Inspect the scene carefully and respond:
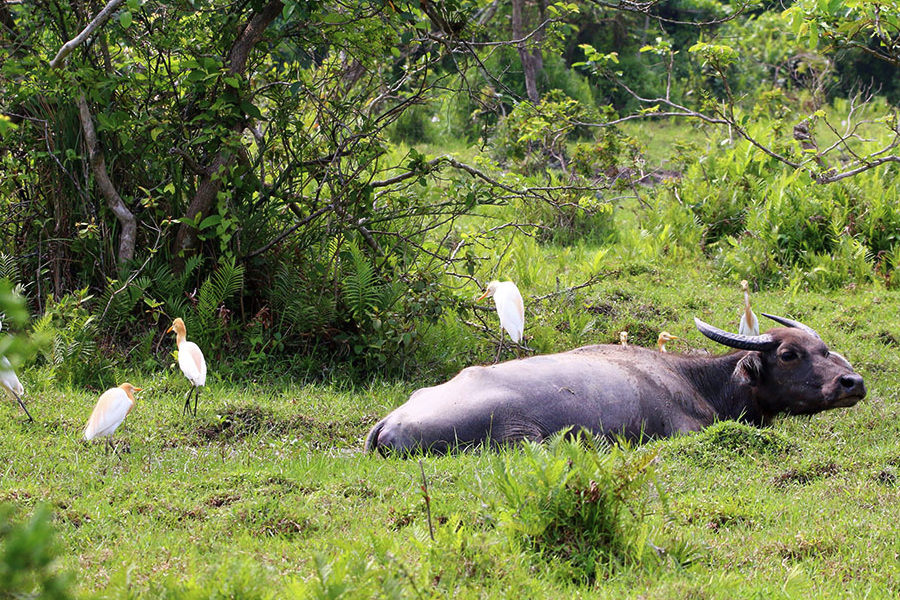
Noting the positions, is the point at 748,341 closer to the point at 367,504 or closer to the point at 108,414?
the point at 367,504

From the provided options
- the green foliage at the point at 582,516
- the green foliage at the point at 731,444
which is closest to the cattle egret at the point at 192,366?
the green foliage at the point at 582,516

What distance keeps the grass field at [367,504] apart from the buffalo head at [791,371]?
154 mm

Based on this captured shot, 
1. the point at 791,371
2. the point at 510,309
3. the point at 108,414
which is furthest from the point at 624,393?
the point at 108,414

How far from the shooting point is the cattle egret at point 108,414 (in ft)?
15.2

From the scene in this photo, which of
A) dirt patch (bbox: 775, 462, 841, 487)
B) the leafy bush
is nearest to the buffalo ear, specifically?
dirt patch (bbox: 775, 462, 841, 487)

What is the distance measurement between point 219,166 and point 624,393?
10.5 feet

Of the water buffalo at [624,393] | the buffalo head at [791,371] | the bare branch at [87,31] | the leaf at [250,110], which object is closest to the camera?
the water buffalo at [624,393]

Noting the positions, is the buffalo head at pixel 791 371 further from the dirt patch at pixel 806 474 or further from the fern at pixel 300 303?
the fern at pixel 300 303

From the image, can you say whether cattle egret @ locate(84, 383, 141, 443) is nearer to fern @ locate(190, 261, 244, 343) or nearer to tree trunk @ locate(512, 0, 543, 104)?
fern @ locate(190, 261, 244, 343)

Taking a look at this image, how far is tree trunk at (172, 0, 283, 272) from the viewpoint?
640cm

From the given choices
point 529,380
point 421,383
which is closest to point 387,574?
point 529,380

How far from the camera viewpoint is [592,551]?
3490 millimetres

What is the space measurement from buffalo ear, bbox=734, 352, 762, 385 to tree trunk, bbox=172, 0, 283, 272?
3.62 meters

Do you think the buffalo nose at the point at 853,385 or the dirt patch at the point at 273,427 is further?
the buffalo nose at the point at 853,385
